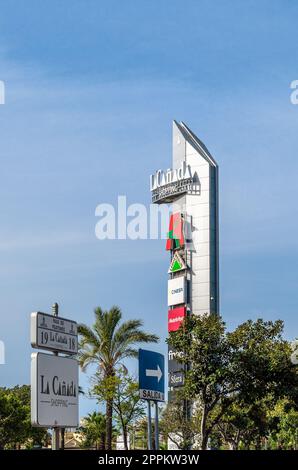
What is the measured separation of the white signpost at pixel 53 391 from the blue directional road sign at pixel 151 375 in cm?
179

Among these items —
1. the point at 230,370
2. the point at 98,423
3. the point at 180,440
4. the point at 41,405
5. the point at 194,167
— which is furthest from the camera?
the point at 194,167

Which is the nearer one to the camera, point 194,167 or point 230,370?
point 230,370

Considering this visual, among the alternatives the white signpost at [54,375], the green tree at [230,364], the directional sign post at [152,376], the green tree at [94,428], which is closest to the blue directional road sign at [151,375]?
the directional sign post at [152,376]

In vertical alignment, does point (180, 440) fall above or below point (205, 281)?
below

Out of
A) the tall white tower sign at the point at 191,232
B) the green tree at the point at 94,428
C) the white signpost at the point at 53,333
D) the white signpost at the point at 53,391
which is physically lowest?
the green tree at the point at 94,428

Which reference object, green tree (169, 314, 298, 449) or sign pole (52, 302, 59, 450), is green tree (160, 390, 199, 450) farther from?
sign pole (52, 302, 59, 450)

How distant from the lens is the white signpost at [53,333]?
22.6 m

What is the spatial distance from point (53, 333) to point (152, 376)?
300 centimetres

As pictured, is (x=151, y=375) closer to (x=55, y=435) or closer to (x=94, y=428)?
(x=55, y=435)

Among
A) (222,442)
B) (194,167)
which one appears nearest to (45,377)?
(222,442)

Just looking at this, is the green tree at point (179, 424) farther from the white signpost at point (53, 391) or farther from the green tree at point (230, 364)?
the white signpost at point (53, 391)

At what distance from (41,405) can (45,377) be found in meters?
0.70
